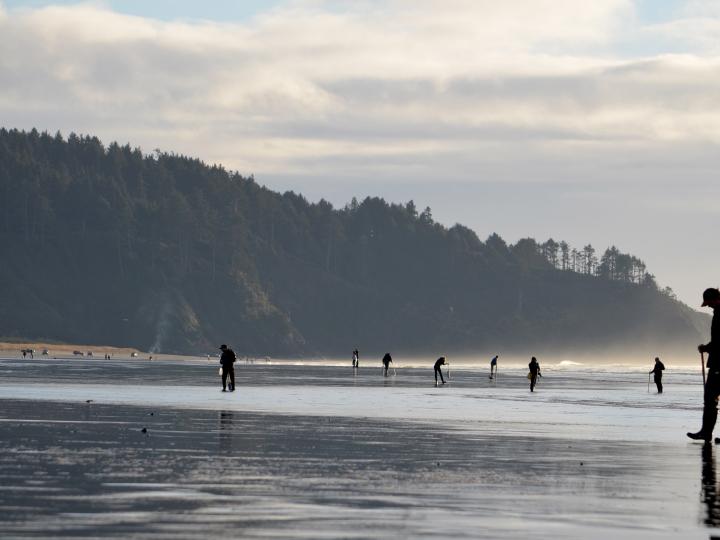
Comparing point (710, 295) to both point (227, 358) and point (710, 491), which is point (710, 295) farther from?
point (227, 358)

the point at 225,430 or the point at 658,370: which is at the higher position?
the point at 658,370

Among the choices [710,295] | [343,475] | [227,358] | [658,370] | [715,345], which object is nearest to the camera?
[343,475]

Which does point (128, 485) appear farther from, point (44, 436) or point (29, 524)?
point (44, 436)

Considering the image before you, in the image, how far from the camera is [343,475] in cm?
1861

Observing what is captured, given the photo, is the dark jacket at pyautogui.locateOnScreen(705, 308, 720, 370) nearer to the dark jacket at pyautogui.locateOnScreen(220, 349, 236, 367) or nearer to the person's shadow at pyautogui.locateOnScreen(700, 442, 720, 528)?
the person's shadow at pyautogui.locateOnScreen(700, 442, 720, 528)

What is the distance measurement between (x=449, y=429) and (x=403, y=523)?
16.2m

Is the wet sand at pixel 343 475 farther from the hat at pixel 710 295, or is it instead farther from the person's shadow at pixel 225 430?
the hat at pixel 710 295

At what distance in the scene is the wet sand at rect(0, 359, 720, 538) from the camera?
44.8 feet

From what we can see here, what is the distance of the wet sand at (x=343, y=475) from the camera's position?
13664 millimetres

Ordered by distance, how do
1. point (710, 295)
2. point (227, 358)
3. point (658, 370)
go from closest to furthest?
1. point (710, 295)
2. point (227, 358)
3. point (658, 370)

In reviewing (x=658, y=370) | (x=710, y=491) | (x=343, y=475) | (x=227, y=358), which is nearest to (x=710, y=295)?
(x=710, y=491)

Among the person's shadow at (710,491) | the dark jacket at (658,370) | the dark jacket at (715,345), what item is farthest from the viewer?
the dark jacket at (658,370)

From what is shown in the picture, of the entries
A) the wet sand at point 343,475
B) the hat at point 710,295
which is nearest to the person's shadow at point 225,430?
the wet sand at point 343,475

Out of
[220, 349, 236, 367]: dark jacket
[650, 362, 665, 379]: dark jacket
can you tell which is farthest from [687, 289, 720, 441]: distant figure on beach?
[650, 362, 665, 379]: dark jacket
